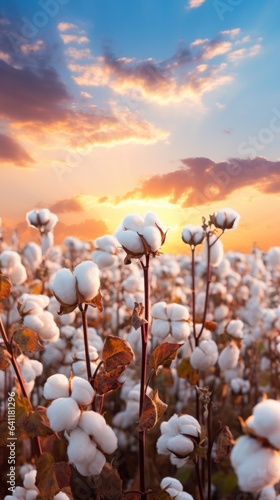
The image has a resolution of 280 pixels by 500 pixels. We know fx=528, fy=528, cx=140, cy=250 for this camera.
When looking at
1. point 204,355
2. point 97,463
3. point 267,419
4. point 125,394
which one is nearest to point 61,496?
point 97,463

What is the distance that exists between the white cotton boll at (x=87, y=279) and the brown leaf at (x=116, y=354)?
13 cm

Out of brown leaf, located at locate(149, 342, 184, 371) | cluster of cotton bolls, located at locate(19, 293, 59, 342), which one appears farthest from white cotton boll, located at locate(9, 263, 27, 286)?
brown leaf, located at locate(149, 342, 184, 371)

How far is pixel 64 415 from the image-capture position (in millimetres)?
1133

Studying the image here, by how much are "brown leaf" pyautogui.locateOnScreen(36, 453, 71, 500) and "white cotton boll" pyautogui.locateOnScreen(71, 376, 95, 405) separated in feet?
0.87

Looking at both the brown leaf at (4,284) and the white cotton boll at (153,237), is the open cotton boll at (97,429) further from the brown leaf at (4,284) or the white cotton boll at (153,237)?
the brown leaf at (4,284)

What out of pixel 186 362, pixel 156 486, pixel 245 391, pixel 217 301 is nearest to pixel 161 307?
pixel 186 362

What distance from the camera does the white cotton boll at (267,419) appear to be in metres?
0.83

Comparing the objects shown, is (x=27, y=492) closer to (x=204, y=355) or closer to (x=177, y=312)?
(x=177, y=312)

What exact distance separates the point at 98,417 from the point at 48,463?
1.20 feet

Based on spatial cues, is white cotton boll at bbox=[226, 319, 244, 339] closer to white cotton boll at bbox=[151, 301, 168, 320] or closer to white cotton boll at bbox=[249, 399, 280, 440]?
white cotton boll at bbox=[151, 301, 168, 320]

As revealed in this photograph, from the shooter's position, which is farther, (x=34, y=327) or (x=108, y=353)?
(x=34, y=327)

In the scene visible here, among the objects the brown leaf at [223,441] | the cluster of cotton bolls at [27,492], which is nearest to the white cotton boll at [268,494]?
the brown leaf at [223,441]

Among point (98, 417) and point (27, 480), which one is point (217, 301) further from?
point (98, 417)

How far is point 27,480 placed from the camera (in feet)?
5.38
